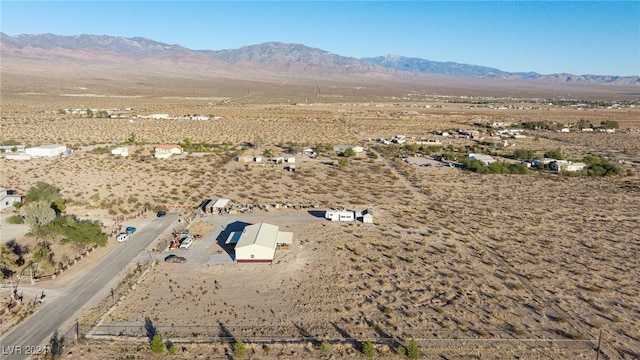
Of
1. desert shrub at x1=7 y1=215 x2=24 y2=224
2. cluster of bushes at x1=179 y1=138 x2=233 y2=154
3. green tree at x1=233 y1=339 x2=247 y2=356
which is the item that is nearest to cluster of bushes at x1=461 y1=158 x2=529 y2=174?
cluster of bushes at x1=179 y1=138 x2=233 y2=154

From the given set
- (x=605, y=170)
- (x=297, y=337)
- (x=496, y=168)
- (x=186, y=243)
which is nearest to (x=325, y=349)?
(x=297, y=337)

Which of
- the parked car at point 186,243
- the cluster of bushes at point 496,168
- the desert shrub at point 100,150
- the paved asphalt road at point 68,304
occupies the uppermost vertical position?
the cluster of bushes at point 496,168

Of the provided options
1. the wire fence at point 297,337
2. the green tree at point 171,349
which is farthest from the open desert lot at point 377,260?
the green tree at point 171,349

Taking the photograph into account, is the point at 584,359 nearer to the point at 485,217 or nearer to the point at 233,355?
the point at 233,355

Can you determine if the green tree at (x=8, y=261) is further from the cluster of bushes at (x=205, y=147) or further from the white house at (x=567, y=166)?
the white house at (x=567, y=166)

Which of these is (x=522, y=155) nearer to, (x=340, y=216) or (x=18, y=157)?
(x=340, y=216)

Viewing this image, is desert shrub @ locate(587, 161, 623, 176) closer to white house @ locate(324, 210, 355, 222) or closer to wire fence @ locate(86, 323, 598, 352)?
white house @ locate(324, 210, 355, 222)
